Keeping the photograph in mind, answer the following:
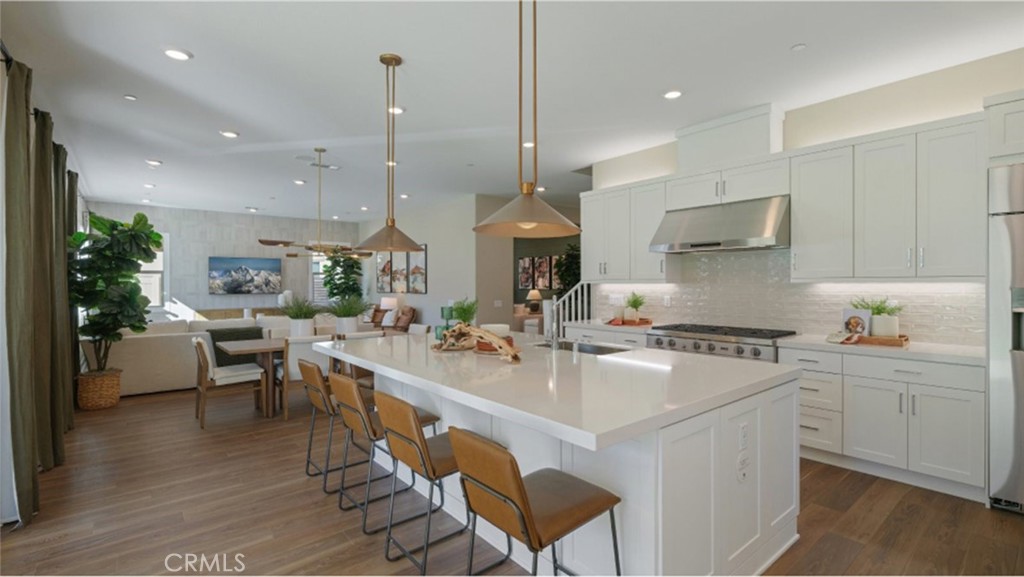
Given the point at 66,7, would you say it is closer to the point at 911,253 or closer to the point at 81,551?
the point at 81,551

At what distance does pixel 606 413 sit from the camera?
5.22ft

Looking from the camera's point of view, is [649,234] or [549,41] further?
[649,234]

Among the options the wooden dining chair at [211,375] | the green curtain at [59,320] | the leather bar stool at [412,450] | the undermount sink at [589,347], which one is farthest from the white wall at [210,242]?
the leather bar stool at [412,450]

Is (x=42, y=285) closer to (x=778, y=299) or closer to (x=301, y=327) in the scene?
(x=301, y=327)

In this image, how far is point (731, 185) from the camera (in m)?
4.24

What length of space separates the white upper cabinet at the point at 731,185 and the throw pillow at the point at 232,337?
5.36 metres

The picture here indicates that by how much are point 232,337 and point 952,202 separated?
24.1 ft

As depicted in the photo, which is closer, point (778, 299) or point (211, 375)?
point (778, 299)

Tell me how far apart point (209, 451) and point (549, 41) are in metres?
4.10

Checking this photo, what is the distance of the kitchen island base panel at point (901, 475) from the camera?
295cm

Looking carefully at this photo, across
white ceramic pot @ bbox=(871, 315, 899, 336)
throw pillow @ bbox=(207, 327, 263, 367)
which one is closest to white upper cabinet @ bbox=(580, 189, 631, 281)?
white ceramic pot @ bbox=(871, 315, 899, 336)

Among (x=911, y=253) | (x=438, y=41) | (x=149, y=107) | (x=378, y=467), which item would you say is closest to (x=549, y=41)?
(x=438, y=41)

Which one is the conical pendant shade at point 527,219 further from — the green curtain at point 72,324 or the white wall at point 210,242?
the white wall at point 210,242

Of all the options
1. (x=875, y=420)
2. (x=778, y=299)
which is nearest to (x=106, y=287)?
(x=778, y=299)
